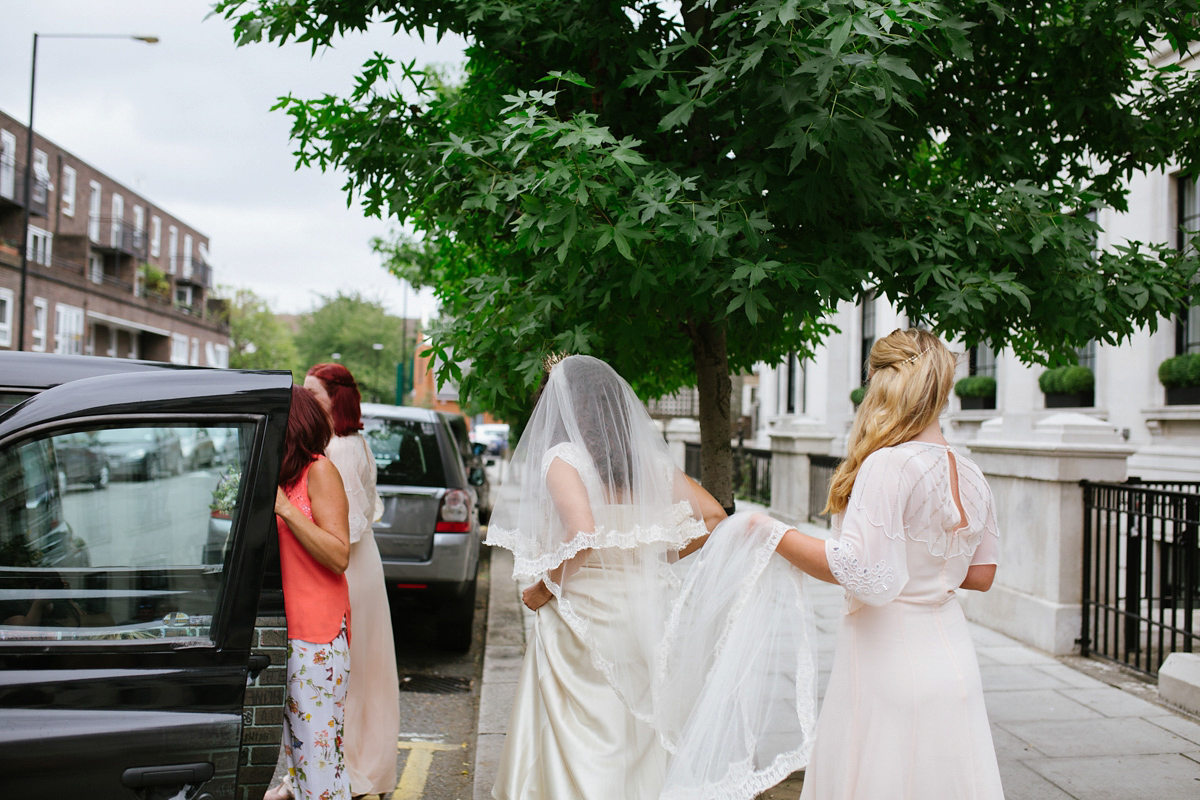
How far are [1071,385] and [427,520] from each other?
31.0 feet

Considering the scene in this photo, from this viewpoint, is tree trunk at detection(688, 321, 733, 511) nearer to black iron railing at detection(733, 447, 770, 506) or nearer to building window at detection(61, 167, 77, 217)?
black iron railing at detection(733, 447, 770, 506)

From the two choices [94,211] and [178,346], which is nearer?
[94,211]

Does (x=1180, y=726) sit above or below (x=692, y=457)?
below

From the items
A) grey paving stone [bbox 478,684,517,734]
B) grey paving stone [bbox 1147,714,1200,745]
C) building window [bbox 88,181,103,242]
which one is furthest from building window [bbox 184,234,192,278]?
grey paving stone [bbox 1147,714,1200,745]

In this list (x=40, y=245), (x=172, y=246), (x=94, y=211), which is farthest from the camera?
(x=172, y=246)

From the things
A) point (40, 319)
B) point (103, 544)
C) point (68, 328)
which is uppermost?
point (40, 319)

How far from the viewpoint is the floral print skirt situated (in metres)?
3.14

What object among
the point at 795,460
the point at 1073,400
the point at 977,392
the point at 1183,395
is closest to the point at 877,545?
the point at 1183,395

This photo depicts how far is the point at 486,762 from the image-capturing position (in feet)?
15.3

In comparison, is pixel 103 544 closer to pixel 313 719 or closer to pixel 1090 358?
pixel 313 719

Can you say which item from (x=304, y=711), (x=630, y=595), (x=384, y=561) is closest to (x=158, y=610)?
(x=304, y=711)

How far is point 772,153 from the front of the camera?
3467 millimetres

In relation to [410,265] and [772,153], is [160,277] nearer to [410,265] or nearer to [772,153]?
[410,265]

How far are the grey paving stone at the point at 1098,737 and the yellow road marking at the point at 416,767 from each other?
3321 mm
